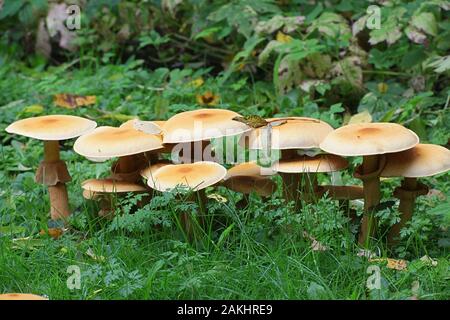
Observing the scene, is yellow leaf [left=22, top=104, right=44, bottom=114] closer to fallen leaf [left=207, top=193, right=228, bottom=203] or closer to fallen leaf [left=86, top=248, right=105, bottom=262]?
fallen leaf [left=207, top=193, right=228, bottom=203]

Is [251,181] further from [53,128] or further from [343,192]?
[53,128]

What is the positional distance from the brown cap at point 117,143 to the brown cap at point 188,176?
136 mm

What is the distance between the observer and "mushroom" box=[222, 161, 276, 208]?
3.66m

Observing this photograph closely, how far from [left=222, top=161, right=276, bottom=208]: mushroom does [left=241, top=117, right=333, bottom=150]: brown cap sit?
0.26 m

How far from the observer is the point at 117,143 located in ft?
11.4

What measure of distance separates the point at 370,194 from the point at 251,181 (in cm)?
58

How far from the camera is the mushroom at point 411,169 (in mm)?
3268

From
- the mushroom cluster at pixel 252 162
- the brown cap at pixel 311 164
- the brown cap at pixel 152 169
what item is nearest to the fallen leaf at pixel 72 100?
the mushroom cluster at pixel 252 162

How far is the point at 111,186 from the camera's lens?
3.69 meters

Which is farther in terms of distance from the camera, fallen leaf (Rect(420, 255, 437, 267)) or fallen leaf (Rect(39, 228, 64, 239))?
fallen leaf (Rect(39, 228, 64, 239))

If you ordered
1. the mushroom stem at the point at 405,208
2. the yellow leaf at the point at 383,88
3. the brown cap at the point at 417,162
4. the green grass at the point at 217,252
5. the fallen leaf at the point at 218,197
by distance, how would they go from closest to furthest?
the green grass at the point at 217,252 → the brown cap at the point at 417,162 → the mushroom stem at the point at 405,208 → the fallen leaf at the point at 218,197 → the yellow leaf at the point at 383,88

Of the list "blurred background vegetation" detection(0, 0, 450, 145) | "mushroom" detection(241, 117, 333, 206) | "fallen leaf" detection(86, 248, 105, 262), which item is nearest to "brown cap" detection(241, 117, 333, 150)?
"mushroom" detection(241, 117, 333, 206)

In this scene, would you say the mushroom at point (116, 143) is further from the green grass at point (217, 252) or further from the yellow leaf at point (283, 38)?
the yellow leaf at point (283, 38)
